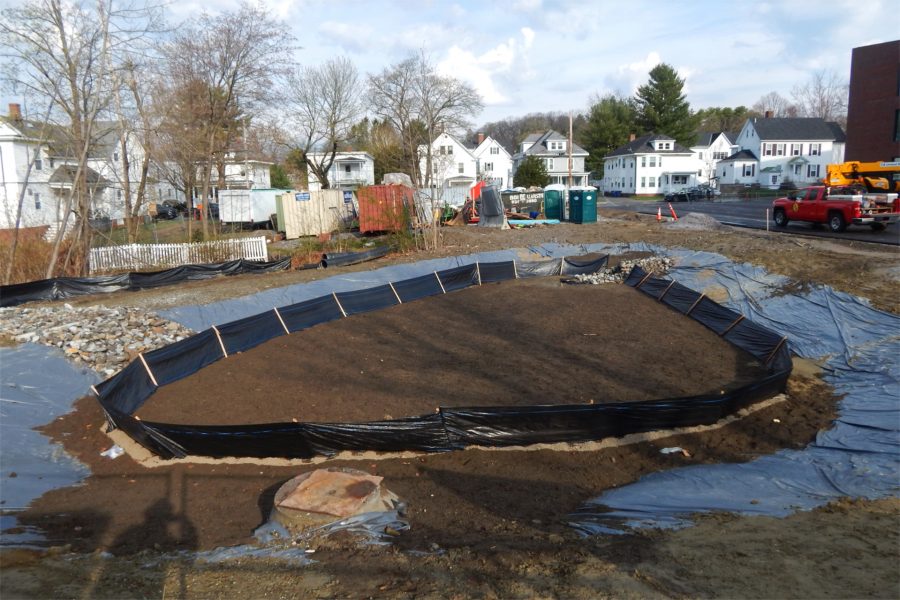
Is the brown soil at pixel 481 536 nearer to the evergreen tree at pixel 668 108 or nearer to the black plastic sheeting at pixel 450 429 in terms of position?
the black plastic sheeting at pixel 450 429

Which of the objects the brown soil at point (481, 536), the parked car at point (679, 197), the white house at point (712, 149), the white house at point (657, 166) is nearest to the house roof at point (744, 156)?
the white house at point (657, 166)

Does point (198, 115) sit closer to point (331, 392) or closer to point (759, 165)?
point (331, 392)

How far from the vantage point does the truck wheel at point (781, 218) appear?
25000 millimetres

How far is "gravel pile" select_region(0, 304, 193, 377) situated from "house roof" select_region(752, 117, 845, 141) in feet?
206

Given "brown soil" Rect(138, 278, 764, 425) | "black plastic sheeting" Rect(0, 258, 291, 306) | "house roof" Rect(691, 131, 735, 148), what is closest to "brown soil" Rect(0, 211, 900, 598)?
"brown soil" Rect(138, 278, 764, 425)

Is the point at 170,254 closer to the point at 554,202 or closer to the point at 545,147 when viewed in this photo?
the point at 554,202

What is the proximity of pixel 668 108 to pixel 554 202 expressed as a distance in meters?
48.2

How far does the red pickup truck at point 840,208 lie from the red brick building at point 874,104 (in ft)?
64.1

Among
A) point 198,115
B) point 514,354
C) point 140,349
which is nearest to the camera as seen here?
point 514,354

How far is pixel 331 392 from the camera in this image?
10266 mm

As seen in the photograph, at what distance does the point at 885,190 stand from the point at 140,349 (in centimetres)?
2996

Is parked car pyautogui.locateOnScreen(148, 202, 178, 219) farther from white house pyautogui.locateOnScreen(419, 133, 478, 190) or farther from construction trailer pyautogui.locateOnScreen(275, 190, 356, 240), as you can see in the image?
white house pyautogui.locateOnScreen(419, 133, 478, 190)

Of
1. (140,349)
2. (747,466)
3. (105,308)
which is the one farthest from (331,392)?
(105,308)

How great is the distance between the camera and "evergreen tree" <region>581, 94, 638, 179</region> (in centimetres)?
7488
